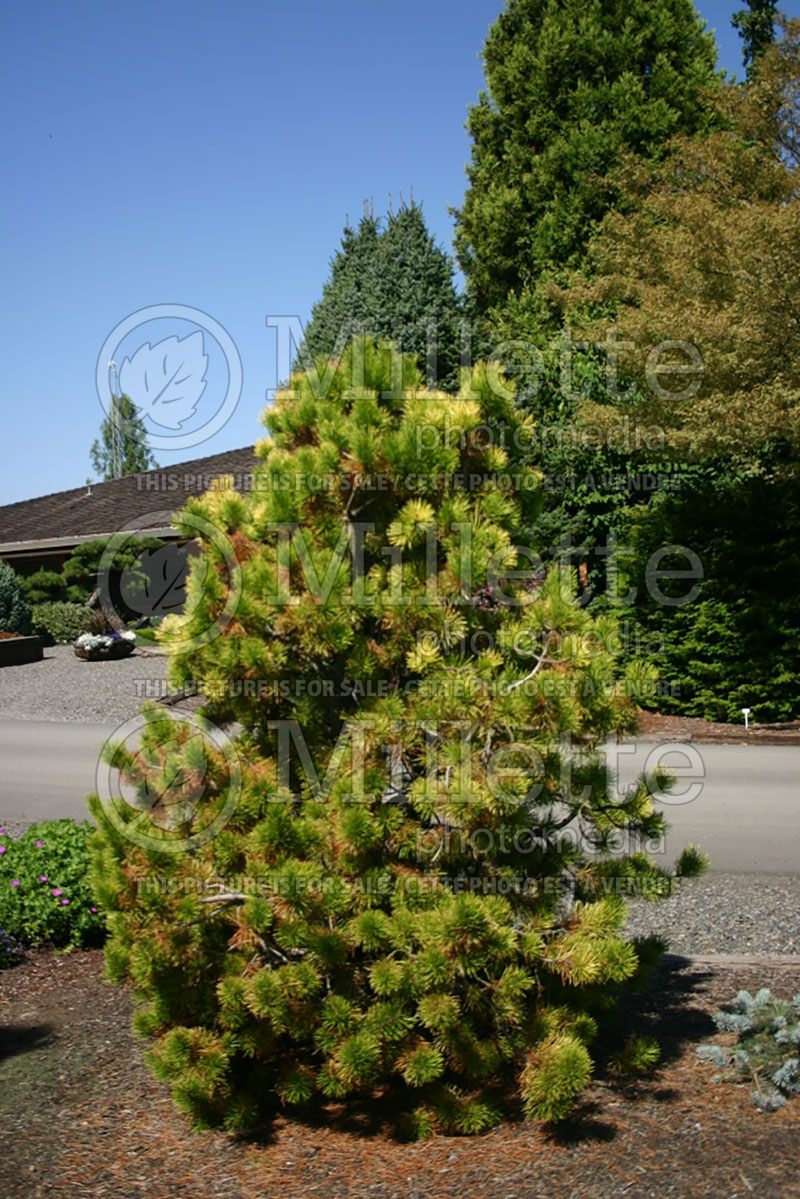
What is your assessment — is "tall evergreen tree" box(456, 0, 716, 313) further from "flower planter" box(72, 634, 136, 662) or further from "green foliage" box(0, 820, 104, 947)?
"green foliage" box(0, 820, 104, 947)

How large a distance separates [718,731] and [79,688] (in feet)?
36.0

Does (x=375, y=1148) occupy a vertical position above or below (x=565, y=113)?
below

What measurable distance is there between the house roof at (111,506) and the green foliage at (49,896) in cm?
1838

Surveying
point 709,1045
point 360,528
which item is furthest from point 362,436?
point 709,1045

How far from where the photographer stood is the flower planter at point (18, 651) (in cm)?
2192

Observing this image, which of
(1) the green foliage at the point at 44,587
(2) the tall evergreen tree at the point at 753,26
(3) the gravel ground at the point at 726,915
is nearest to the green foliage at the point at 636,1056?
(3) the gravel ground at the point at 726,915

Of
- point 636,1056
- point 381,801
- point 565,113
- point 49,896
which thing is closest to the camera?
point 381,801

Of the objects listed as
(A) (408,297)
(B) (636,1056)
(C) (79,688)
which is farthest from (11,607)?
(B) (636,1056)

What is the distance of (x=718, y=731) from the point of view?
43.0 feet

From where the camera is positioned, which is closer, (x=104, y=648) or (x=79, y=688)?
(x=79, y=688)

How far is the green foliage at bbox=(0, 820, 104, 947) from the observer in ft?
17.7

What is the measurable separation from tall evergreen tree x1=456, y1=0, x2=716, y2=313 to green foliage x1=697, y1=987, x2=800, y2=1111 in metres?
20.6

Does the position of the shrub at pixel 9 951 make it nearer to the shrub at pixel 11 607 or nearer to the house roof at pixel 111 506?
the house roof at pixel 111 506

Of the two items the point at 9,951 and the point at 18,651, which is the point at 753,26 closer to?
the point at 18,651
